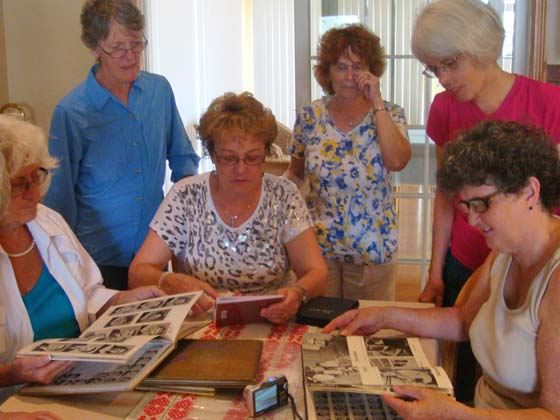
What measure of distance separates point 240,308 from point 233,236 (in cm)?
39

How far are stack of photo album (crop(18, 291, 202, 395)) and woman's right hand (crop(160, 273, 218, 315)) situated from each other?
189 millimetres

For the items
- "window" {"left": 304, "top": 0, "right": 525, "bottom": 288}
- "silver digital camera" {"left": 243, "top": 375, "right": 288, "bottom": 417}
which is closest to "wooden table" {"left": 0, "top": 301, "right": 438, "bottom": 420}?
"silver digital camera" {"left": 243, "top": 375, "right": 288, "bottom": 417}

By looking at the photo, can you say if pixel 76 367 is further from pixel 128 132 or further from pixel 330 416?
pixel 128 132

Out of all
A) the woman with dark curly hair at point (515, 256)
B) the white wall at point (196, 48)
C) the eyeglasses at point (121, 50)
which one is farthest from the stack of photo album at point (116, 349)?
the white wall at point (196, 48)

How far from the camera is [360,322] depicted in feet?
5.46

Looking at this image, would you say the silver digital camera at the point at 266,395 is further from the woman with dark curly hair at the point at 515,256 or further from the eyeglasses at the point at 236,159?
the eyeglasses at the point at 236,159

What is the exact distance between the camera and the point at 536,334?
4.33ft

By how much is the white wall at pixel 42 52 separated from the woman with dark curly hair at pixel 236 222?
1.37 meters

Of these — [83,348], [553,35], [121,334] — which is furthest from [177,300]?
[553,35]

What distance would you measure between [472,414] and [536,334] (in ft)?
0.75

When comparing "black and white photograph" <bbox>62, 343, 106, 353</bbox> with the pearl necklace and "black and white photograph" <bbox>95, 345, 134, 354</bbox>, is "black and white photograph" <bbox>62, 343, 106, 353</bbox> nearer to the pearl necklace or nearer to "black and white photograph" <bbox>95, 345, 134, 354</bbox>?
"black and white photograph" <bbox>95, 345, 134, 354</bbox>

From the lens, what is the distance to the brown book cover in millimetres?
1371

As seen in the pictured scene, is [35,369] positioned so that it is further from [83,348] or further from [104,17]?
[104,17]

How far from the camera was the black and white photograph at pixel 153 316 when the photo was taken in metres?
1.54
